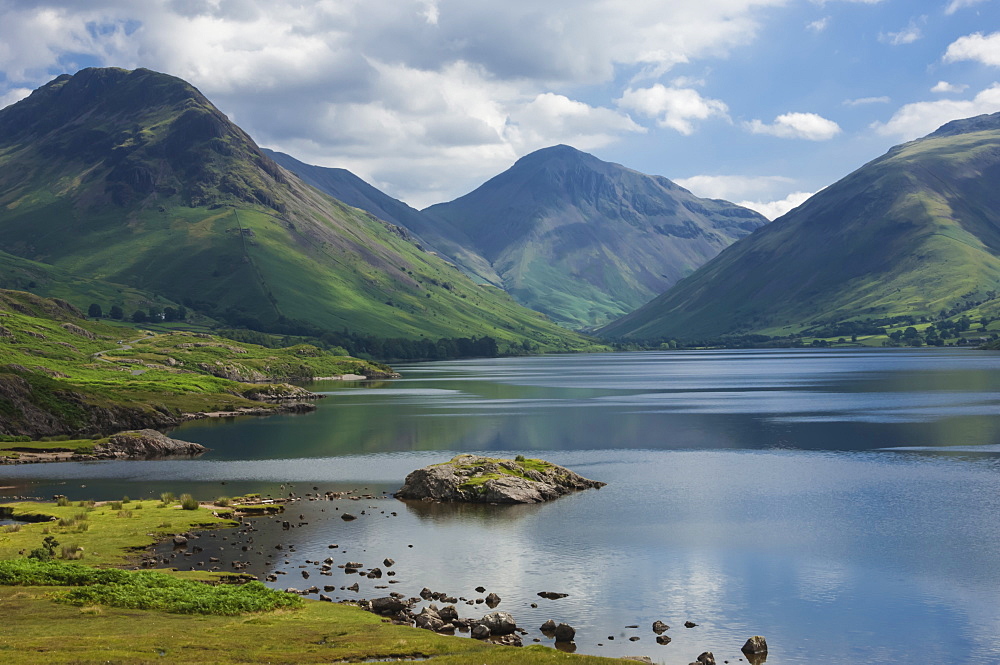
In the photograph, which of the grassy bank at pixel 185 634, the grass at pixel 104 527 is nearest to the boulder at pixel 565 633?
the grassy bank at pixel 185 634

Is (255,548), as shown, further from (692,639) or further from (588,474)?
(588,474)

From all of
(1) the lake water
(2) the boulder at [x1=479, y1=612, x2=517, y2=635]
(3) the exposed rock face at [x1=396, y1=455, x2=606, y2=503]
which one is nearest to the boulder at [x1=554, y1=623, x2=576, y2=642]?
(1) the lake water

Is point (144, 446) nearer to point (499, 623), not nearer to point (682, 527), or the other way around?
point (682, 527)

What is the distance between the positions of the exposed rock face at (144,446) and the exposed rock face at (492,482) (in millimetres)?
48966

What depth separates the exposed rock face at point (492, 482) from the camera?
83.9 meters

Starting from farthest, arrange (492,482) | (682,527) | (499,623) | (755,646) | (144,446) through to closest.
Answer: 1. (144,446)
2. (492,482)
3. (682,527)
4. (499,623)
5. (755,646)

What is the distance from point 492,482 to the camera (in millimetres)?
84438

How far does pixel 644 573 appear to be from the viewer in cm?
5653

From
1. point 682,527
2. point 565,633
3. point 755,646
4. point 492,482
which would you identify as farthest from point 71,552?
point 682,527

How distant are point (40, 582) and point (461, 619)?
23.6 m

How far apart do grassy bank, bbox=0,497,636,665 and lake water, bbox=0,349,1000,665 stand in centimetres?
663

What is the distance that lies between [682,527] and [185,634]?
145 feet

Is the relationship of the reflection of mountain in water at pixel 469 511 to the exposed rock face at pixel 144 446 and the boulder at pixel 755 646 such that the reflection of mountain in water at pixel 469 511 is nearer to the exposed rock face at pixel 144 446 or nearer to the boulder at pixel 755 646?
the boulder at pixel 755 646

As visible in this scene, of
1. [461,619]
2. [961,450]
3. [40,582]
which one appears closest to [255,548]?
[40,582]
